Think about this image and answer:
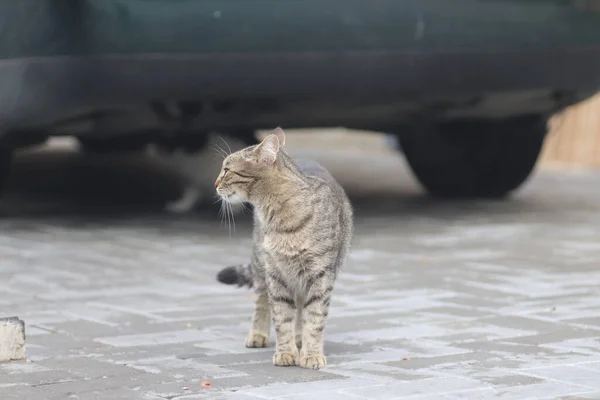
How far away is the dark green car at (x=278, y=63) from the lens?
6.84 m

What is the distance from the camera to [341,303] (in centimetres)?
578

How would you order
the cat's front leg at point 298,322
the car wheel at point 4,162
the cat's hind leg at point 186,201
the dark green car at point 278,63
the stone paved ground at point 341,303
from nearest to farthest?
the stone paved ground at point 341,303 → the cat's front leg at point 298,322 → the dark green car at point 278,63 → the car wheel at point 4,162 → the cat's hind leg at point 186,201

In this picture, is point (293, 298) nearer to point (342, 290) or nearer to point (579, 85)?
point (342, 290)

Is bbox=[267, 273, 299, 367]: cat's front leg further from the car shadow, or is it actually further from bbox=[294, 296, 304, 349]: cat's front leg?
the car shadow

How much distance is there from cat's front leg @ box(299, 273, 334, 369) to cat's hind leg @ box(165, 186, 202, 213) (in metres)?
4.13

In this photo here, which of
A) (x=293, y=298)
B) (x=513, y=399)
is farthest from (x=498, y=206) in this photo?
(x=513, y=399)

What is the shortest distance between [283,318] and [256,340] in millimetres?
256

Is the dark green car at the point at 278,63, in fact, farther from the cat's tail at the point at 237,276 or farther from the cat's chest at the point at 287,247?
the cat's chest at the point at 287,247

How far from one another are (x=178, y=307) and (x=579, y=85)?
11.7 ft

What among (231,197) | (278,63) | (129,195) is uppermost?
(278,63)

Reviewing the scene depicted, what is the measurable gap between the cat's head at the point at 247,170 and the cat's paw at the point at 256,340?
0.55m

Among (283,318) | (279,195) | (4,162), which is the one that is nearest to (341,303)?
(283,318)

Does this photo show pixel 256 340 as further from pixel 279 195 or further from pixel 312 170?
pixel 312 170

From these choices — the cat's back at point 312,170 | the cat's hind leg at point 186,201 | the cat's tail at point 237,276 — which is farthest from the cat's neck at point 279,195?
the cat's hind leg at point 186,201
